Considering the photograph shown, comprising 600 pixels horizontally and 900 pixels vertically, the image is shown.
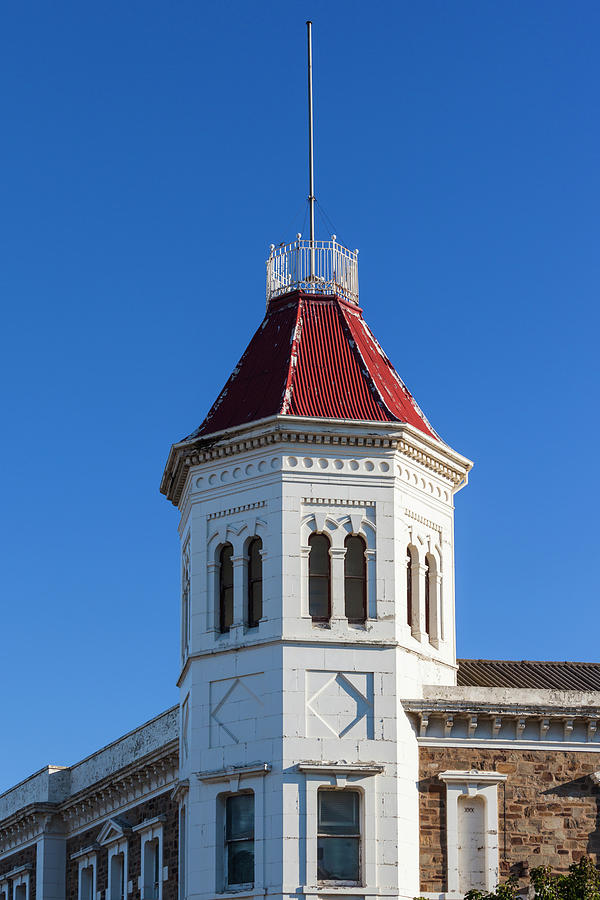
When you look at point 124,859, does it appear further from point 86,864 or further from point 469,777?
point 469,777

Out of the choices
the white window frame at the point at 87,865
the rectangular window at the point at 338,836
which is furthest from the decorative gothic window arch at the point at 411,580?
the white window frame at the point at 87,865

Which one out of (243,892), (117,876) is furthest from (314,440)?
(117,876)

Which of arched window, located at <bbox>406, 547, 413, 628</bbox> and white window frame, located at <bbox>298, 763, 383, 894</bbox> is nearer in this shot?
white window frame, located at <bbox>298, 763, 383, 894</bbox>

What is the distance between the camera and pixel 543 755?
35.2m

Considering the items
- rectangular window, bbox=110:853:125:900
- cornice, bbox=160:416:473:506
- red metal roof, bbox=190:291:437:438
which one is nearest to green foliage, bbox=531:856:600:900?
cornice, bbox=160:416:473:506

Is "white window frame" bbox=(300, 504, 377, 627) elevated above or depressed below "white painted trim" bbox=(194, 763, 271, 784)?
above

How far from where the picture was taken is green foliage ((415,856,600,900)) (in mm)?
32594

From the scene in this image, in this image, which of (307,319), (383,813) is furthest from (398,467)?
(383,813)

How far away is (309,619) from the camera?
3434 centimetres

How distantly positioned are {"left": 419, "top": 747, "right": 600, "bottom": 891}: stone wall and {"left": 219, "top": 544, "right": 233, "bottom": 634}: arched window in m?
4.81

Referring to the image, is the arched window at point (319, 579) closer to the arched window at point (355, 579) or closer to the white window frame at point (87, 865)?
the arched window at point (355, 579)

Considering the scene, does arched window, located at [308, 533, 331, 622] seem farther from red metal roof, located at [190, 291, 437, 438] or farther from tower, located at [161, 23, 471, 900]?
red metal roof, located at [190, 291, 437, 438]

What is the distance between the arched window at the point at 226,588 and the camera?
35531 mm

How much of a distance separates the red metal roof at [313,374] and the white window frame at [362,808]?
722cm
